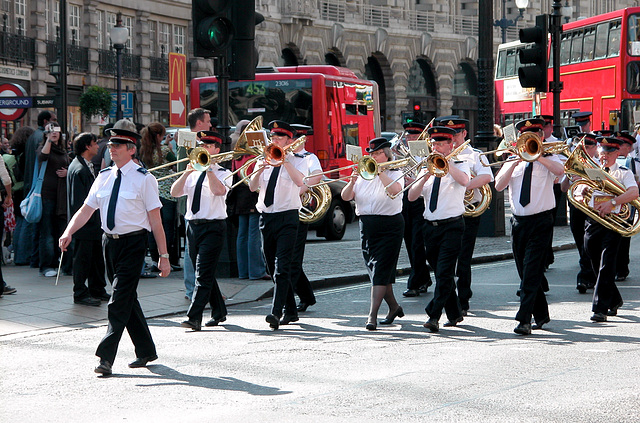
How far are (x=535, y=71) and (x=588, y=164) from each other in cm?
659

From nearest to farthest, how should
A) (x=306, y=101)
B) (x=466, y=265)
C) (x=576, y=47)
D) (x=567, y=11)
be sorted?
(x=466, y=265), (x=306, y=101), (x=576, y=47), (x=567, y=11)

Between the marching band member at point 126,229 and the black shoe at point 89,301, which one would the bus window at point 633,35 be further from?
the marching band member at point 126,229

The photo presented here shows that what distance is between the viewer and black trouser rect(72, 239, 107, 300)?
1097 cm

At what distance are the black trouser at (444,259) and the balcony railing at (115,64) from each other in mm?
28450

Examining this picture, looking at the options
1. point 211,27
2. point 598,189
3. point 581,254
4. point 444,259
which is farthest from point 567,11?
point 444,259

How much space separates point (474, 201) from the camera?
11.0 metres

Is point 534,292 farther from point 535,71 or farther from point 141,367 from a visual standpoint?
point 535,71

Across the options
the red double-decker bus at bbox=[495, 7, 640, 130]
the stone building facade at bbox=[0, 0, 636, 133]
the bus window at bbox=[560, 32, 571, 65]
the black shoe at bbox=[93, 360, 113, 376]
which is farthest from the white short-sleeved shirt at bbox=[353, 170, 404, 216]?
the stone building facade at bbox=[0, 0, 636, 133]

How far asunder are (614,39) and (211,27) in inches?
658

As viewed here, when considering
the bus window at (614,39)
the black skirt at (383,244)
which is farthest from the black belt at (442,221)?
the bus window at (614,39)

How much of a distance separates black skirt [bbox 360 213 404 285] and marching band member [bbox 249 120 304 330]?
2.27ft

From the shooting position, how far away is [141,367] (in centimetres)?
789

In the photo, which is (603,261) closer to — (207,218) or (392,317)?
(392,317)

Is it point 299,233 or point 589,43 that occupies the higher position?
point 589,43
